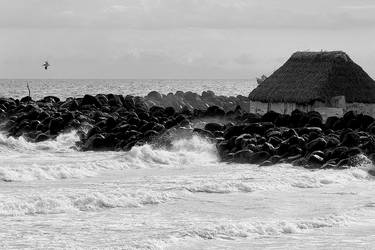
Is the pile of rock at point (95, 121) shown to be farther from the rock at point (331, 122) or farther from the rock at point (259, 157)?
the rock at point (331, 122)

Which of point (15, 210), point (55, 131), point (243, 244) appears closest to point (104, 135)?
point (55, 131)

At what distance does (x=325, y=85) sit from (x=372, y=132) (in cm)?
515

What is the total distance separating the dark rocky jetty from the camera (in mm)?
25297

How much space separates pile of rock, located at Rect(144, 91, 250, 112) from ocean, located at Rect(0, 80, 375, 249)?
1500 cm

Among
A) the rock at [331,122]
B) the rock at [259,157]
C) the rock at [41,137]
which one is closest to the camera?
the rock at [259,157]

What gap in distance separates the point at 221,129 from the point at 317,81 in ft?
16.5

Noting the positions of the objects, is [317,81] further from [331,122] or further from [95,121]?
[95,121]

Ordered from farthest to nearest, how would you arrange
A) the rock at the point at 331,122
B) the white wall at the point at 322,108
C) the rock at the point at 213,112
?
the rock at the point at 213,112 → the white wall at the point at 322,108 → the rock at the point at 331,122

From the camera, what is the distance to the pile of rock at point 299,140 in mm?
24719

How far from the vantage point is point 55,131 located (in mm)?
31594

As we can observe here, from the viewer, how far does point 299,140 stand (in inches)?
1024

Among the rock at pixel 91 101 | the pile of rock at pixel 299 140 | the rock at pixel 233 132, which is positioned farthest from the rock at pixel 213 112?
the rock at pixel 233 132

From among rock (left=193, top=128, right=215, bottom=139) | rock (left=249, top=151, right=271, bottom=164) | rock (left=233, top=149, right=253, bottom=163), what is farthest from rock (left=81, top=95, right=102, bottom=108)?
rock (left=249, top=151, right=271, bottom=164)

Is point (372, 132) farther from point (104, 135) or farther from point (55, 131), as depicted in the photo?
point (55, 131)
